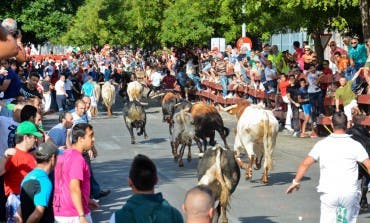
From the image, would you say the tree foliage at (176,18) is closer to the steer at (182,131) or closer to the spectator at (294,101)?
the spectator at (294,101)

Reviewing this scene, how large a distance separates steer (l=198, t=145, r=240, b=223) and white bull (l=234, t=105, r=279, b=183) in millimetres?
4460

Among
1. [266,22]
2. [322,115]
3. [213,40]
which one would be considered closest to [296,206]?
[322,115]

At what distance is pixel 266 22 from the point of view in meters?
33.2

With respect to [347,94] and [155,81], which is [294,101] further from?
[155,81]

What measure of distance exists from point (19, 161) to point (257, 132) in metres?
7.96

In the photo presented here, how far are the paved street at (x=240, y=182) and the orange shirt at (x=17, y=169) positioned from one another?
4.00m

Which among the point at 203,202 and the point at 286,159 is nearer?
the point at 203,202

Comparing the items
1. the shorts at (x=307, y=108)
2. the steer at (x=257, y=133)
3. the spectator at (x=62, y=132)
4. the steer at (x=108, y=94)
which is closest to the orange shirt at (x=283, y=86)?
the shorts at (x=307, y=108)

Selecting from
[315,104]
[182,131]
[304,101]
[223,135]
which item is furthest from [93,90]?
[182,131]

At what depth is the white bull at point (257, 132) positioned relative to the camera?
16.0 m

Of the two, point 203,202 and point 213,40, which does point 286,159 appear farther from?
point 213,40

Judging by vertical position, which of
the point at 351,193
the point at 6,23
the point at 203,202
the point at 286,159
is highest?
the point at 6,23

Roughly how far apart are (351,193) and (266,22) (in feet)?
80.9

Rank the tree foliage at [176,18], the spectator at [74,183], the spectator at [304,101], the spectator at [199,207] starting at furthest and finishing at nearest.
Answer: the tree foliage at [176,18], the spectator at [304,101], the spectator at [74,183], the spectator at [199,207]
